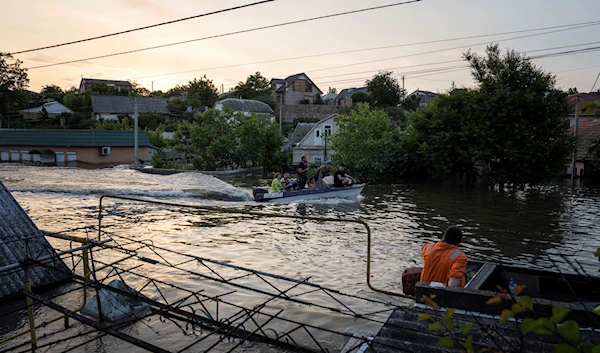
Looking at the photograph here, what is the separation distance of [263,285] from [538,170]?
25916mm

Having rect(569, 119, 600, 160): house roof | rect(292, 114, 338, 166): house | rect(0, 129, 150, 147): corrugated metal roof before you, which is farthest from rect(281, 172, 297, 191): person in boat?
rect(0, 129, 150, 147): corrugated metal roof

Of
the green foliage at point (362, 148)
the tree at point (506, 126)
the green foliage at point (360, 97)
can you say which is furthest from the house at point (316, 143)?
the green foliage at point (360, 97)

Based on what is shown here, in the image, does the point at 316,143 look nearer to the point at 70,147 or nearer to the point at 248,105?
the point at 70,147

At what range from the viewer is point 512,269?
8.61m

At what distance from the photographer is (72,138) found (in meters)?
48.5

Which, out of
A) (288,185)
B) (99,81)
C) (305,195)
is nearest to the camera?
(305,195)

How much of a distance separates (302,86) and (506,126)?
60842 millimetres

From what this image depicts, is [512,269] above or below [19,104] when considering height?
below

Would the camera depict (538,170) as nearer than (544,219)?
No

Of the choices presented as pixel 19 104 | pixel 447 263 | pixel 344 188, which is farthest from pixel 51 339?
pixel 19 104

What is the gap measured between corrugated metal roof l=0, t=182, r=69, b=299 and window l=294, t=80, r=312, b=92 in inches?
3172

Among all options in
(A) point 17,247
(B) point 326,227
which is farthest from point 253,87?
(A) point 17,247

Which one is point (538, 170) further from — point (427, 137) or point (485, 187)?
point (427, 137)

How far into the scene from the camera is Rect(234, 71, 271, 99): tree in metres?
91.1
